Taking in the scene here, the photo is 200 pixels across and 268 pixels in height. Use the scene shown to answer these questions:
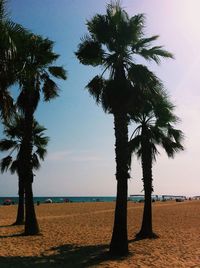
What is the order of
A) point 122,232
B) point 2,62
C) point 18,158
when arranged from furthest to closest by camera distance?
point 18,158
point 122,232
point 2,62

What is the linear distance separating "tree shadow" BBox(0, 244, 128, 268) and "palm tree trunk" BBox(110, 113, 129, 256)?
0.56 m

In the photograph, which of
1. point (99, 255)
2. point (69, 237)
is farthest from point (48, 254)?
point (69, 237)

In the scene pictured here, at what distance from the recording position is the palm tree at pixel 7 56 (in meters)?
12.8

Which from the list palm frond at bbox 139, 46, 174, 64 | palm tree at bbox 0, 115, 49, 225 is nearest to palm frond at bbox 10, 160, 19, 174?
palm tree at bbox 0, 115, 49, 225

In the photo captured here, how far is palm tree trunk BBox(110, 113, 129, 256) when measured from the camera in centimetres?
1467

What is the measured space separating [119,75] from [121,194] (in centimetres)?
443

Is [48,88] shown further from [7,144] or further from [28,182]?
[7,144]

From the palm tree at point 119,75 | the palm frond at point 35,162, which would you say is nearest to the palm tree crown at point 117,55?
the palm tree at point 119,75

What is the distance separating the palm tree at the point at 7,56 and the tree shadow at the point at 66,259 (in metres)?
4.93

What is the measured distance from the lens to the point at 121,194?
48.7 feet

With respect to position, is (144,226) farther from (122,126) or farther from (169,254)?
(122,126)

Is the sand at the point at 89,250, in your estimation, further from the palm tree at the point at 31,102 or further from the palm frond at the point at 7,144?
the palm frond at the point at 7,144

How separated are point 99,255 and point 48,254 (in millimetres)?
1932

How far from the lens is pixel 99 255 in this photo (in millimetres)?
14453
